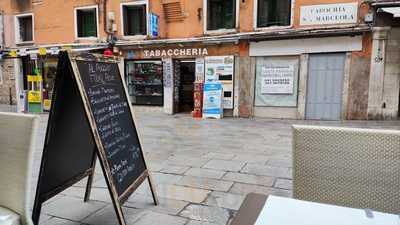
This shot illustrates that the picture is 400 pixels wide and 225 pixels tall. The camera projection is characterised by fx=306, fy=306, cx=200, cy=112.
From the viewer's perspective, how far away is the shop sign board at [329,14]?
857cm

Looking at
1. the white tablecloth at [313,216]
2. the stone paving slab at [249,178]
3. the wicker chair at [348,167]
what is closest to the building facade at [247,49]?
the stone paving slab at [249,178]

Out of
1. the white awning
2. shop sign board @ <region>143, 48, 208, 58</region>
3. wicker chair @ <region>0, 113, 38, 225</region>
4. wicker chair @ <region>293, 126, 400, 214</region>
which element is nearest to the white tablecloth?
wicker chair @ <region>293, 126, 400, 214</region>

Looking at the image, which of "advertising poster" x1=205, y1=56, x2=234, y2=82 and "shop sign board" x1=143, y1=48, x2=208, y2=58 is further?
"shop sign board" x1=143, y1=48, x2=208, y2=58

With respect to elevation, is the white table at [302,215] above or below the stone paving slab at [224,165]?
above

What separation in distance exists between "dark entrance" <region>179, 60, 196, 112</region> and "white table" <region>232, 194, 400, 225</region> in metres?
10.5

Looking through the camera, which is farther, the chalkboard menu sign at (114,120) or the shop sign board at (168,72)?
the shop sign board at (168,72)

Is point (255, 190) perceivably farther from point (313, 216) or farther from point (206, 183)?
point (313, 216)

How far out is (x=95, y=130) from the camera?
7.07 ft

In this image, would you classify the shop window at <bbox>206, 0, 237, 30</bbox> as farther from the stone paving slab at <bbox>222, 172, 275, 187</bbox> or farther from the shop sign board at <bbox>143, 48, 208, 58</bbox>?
the stone paving slab at <bbox>222, 172, 275, 187</bbox>

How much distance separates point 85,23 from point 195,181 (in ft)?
35.6

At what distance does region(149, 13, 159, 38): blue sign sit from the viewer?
1031 cm

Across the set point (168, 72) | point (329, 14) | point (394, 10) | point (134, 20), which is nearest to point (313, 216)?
point (394, 10)

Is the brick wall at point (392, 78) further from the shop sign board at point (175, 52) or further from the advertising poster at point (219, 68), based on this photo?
the shop sign board at point (175, 52)

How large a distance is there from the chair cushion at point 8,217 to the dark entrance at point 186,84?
400 inches
